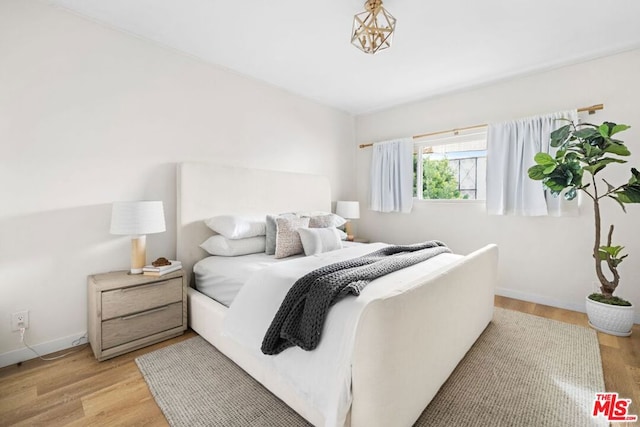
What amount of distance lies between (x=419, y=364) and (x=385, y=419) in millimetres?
317

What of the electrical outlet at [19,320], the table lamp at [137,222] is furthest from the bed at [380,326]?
the electrical outlet at [19,320]

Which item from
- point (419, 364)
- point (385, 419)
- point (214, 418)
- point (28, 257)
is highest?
point (28, 257)

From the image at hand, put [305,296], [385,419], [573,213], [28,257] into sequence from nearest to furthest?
1. [385,419]
2. [305,296]
3. [28,257]
4. [573,213]

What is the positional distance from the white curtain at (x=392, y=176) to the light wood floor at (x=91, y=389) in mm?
2431

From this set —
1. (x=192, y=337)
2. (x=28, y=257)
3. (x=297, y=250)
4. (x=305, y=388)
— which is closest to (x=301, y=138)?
(x=297, y=250)

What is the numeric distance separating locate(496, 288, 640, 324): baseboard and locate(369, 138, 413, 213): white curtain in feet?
4.90

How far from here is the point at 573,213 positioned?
113 inches

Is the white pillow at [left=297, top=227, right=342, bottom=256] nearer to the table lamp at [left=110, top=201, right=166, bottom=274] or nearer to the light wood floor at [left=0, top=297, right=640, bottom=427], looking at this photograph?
the table lamp at [left=110, top=201, right=166, bottom=274]

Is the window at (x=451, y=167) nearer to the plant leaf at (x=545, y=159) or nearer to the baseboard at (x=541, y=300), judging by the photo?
the plant leaf at (x=545, y=159)

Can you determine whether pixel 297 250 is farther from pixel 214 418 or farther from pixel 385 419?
pixel 385 419

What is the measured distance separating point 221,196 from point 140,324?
128cm

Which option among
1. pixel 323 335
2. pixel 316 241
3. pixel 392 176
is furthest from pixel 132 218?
pixel 392 176

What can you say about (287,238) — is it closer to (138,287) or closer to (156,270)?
(156,270)

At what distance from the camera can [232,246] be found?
2.53m
